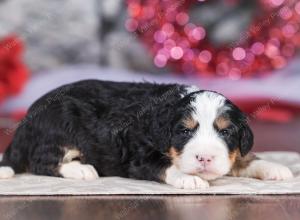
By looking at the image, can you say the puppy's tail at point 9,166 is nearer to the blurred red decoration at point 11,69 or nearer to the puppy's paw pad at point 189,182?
the puppy's paw pad at point 189,182

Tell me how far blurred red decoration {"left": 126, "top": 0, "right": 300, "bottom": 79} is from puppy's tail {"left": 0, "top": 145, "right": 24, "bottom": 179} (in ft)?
14.8

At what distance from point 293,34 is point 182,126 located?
5493 millimetres

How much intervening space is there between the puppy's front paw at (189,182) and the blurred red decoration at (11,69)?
422cm

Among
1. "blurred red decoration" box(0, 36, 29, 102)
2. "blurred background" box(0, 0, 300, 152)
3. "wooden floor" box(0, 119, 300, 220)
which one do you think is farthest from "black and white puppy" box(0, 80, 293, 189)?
"blurred background" box(0, 0, 300, 152)

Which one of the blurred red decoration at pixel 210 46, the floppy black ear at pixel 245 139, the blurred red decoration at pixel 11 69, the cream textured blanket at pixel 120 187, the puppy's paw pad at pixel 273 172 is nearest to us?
the cream textured blanket at pixel 120 187

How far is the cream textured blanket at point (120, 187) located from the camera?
3.94m

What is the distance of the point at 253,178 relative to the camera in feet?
14.4

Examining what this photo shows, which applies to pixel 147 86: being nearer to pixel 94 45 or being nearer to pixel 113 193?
pixel 113 193

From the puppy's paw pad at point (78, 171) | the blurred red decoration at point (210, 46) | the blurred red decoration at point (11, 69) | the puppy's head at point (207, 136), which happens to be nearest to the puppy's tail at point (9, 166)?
the puppy's paw pad at point (78, 171)

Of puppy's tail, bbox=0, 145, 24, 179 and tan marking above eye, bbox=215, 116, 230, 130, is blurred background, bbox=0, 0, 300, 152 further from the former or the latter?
tan marking above eye, bbox=215, 116, 230, 130

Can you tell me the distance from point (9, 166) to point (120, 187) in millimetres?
892

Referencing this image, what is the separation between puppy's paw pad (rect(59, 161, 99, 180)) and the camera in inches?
170

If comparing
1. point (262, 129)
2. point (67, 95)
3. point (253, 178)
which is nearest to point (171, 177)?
point (253, 178)

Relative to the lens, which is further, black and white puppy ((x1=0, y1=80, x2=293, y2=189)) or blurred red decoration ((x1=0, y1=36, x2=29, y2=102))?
→ blurred red decoration ((x1=0, y1=36, x2=29, y2=102))
